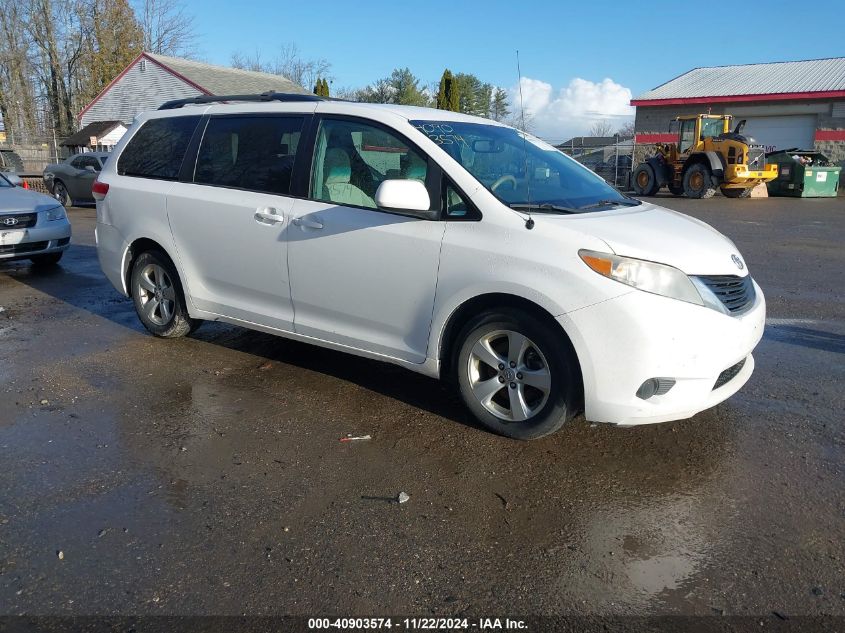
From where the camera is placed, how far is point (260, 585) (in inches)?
108

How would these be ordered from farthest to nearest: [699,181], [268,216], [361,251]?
[699,181]
[268,216]
[361,251]

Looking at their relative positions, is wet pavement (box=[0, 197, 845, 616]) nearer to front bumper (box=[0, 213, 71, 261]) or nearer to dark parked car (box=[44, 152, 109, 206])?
front bumper (box=[0, 213, 71, 261])

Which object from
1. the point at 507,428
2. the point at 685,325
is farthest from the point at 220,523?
the point at 685,325

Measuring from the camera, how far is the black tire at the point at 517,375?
3740 millimetres

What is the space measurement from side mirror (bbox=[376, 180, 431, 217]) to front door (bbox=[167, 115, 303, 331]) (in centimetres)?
99

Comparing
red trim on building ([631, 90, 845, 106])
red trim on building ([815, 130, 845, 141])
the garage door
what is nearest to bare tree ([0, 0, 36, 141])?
red trim on building ([631, 90, 845, 106])

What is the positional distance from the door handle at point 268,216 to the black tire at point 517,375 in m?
1.58

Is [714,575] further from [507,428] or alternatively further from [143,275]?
[143,275]

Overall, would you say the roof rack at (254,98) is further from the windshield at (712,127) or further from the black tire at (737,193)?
the black tire at (737,193)

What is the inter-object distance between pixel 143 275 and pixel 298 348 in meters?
1.46

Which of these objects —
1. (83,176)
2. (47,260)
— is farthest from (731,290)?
(83,176)

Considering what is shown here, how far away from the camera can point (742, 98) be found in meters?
33.9

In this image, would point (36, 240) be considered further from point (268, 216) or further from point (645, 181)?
point (645, 181)

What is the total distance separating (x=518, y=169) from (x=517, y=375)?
140cm
